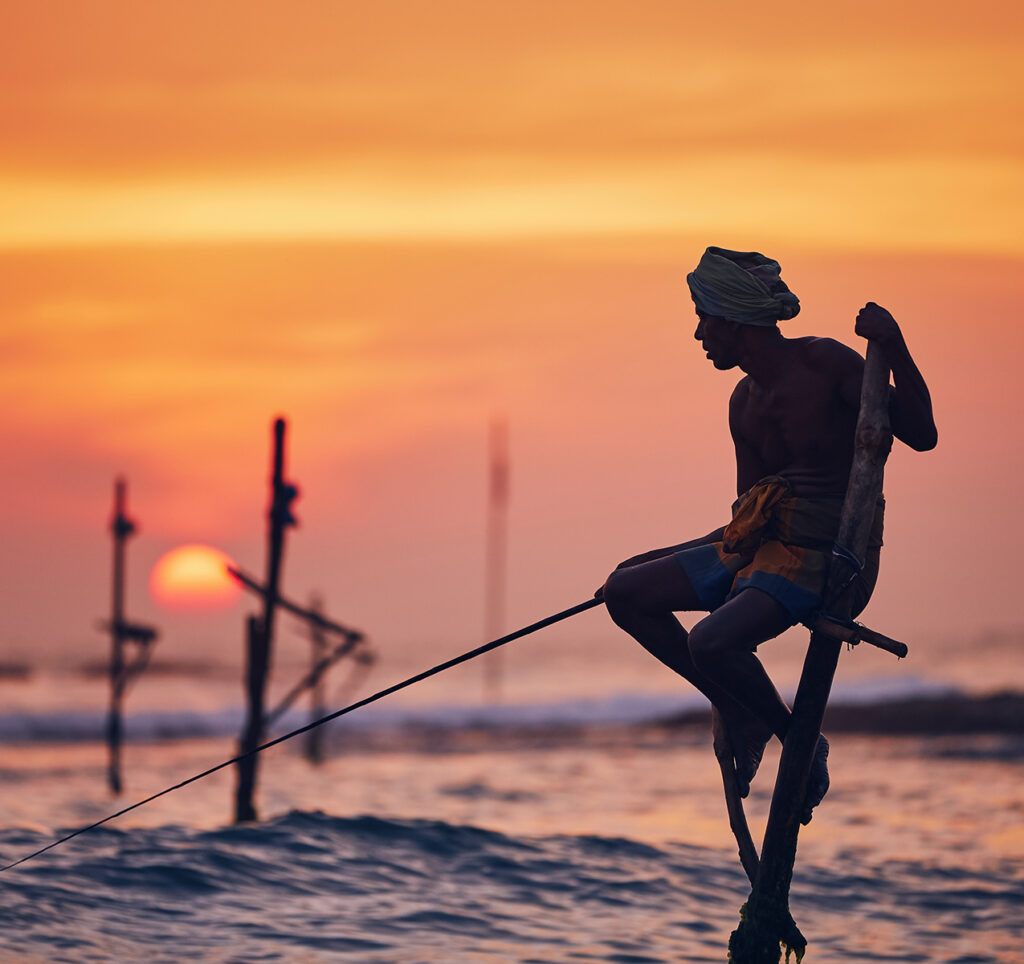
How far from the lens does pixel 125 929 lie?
10.6 meters

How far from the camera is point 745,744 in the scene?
23.2ft

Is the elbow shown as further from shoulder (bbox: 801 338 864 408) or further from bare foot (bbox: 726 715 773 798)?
bare foot (bbox: 726 715 773 798)

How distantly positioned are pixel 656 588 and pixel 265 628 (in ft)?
41.2

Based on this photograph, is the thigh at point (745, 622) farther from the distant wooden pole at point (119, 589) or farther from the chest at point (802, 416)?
the distant wooden pole at point (119, 589)

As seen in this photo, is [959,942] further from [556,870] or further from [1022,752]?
[1022,752]

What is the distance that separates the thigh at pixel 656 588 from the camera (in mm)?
6820

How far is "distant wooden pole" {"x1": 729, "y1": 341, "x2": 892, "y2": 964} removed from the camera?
6371mm

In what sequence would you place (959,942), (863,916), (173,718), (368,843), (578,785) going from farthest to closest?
(173,718) → (578,785) → (368,843) → (863,916) → (959,942)

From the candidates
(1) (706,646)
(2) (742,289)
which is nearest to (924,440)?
(2) (742,289)

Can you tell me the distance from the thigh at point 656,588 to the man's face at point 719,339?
0.88m

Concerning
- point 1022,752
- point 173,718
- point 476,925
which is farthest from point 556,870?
point 173,718

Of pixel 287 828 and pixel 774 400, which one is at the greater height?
pixel 774 400

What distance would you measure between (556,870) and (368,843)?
1.82 m

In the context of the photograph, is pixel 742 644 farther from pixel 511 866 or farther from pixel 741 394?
pixel 511 866
